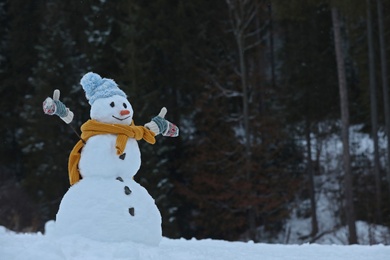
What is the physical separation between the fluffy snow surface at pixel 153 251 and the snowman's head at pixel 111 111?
128 cm

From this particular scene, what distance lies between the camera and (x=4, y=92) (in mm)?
21562

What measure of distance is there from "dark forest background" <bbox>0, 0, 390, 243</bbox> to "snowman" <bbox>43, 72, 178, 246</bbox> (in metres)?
10.3

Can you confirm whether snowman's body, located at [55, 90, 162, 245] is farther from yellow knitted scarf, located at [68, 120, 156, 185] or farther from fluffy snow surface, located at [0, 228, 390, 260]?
fluffy snow surface, located at [0, 228, 390, 260]

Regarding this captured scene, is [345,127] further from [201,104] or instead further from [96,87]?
[96,87]

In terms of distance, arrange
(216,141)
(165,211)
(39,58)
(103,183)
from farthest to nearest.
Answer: (39,58) → (216,141) → (165,211) → (103,183)

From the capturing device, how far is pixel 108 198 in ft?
21.1

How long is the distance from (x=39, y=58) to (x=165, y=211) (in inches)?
283

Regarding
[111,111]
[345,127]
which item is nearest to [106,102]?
[111,111]

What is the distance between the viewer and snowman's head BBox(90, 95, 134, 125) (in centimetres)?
684

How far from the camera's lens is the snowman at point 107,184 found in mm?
6367

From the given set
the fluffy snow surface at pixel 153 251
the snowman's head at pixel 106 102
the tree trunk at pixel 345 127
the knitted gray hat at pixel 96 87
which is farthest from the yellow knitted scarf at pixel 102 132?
the tree trunk at pixel 345 127

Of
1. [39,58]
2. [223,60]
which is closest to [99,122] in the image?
[223,60]

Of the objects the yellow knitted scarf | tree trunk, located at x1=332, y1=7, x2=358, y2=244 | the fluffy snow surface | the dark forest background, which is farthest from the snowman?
the dark forest background

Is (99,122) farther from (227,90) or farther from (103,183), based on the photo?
(227,90)
